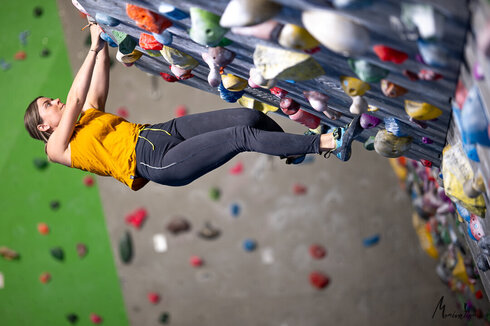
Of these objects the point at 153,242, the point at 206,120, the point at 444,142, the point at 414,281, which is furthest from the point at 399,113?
the point at 153,242

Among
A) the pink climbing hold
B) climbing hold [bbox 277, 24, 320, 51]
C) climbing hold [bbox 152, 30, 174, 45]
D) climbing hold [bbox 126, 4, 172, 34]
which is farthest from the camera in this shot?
the pink climbing hold

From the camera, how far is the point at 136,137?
6.38 feet

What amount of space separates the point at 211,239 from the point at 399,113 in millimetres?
2310

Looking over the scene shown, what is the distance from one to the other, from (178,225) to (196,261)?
0.85 ft

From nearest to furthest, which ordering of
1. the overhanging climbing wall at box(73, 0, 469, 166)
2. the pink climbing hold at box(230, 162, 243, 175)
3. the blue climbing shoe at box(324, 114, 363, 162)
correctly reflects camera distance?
1. the overhanging climbing wall at box(73, 0, 469, 166)
2. the blue climbing shoe at box(324, 114, 363, 162)
3. the pink climbing hold at box(230, 162, 243, 175)

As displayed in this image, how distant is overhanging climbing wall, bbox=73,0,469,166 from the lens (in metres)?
1.01

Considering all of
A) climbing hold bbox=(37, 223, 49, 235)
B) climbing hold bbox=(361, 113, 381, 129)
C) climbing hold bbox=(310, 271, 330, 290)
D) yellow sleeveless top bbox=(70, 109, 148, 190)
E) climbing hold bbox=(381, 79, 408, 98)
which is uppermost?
climbing hold bbox=(381, 79, 408, 98)

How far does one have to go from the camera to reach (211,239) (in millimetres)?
3625

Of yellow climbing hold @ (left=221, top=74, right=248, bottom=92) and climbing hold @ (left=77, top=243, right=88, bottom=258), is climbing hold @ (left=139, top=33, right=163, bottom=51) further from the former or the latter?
climbing hold @ (left=77, top=243, right=88, bottom=258)

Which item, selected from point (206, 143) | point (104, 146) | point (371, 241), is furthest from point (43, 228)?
point (206, 143)

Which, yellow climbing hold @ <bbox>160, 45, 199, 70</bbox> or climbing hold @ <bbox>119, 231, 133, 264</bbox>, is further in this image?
climbing hold @ <bbox>119, 231, 133, 264</bbox>

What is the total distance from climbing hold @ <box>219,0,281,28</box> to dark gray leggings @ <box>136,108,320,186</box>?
23.6 inches

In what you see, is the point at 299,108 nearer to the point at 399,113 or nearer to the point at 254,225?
the point at 399,113

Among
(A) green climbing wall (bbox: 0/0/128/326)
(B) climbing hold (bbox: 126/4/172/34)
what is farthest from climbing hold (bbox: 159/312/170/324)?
(B) climbing hold (bbox: 126/4/172/34)
